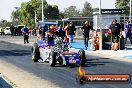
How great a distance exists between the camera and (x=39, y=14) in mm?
105500

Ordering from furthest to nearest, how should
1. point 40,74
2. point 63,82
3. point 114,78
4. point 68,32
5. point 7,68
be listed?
point 68,32 < point 7,68 < point 40,74 < point 63,82 < point 114,78

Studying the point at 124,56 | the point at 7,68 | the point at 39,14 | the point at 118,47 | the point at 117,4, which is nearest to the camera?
the point at 7,68

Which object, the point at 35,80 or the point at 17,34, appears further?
the point at 17,34

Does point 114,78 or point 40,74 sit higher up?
point 114,78

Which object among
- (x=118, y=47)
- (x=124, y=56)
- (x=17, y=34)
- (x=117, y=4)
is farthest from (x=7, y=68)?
(x=117, y=4)

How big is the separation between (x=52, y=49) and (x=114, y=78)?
39.6 ft

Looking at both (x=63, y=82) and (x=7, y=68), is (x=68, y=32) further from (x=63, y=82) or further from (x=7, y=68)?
(x=63, y=82)

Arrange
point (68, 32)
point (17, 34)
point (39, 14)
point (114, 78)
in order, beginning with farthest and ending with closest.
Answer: point (39, 14), point (17, 34), point (68, 32), point (114, 78)

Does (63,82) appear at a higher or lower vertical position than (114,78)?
lower

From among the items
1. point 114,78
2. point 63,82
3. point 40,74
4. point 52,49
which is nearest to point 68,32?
point 52,49

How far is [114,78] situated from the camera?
665 cm

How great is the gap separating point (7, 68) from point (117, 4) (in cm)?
10442

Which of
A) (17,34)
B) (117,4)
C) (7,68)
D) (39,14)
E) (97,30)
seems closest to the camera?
(7,68)

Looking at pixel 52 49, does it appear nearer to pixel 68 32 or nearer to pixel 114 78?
pixel 114 78
